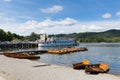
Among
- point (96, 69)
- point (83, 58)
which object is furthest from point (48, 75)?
point (83, 58)

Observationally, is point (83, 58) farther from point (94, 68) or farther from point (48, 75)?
point (48, 75)

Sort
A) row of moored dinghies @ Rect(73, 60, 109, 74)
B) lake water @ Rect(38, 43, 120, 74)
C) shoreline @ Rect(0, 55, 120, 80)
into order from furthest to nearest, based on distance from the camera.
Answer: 1. lake water @ Rect(38, 43, 120, 74)
2. row of moored dinghies @ Rect(73, 60, 109, 74)
3. shoreline @ Rect(0, 55, 120, 80)

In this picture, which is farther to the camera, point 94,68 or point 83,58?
point 83,58

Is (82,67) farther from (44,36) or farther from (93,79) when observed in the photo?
(44,36)

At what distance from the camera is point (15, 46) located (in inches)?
6339

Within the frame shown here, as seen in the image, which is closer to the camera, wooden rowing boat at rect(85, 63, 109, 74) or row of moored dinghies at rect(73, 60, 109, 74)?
wooden rowing boat at rect(85, 63, 109, 74)

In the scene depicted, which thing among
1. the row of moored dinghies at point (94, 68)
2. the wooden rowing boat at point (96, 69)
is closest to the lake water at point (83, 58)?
the row of moored dinghies at point (94, 68)

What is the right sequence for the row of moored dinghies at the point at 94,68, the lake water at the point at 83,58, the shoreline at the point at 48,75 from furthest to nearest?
the lake water at the point at 83,58 → the row of moored dinghies at the point at 94,68 → the shoreline at the point at 48,75

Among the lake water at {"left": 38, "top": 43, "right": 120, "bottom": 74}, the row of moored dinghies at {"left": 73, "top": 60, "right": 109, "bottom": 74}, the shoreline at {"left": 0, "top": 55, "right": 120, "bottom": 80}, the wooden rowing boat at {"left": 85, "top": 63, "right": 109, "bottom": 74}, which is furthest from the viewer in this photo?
the lake water at {"left": 38, "top": 43, "right": 120, "bottom": 74}

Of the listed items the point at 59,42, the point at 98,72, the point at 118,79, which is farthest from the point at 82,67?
the point at 59,42

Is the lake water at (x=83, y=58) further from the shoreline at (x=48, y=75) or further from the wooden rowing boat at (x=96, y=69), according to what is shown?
the shoreline at (x=48, y=75)

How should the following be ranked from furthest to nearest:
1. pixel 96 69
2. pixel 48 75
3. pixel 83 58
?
pixel 83 58 < pixel 96 69 < pixel 48 75

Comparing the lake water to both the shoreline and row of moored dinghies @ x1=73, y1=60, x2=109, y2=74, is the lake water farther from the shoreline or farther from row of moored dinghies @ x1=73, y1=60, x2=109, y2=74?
the shoreline

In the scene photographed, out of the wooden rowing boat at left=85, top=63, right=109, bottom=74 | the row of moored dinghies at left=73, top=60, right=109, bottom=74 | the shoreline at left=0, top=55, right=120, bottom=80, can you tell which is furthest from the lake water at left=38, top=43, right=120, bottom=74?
the shoreline at left=0, top=55, right=120, bottom=80
